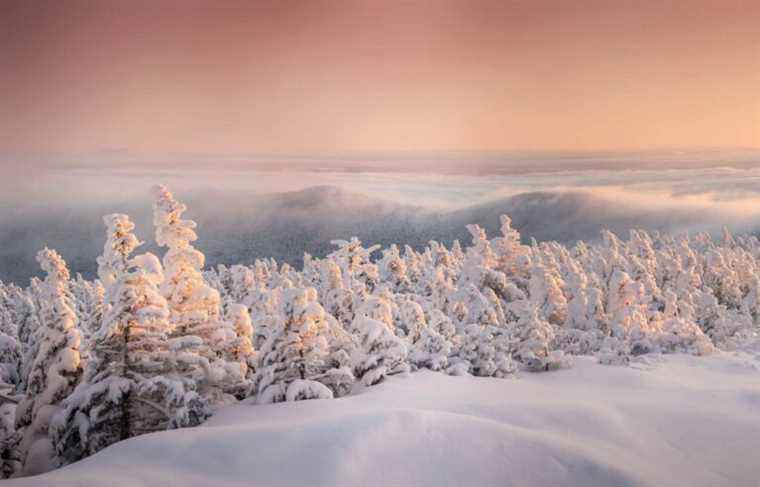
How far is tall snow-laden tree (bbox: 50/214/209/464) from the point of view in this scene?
7.82 metres

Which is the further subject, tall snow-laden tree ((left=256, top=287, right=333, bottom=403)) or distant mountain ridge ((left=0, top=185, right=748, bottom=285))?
distant mountain ridge ((left=0, top=185, right=748, bottom=285))

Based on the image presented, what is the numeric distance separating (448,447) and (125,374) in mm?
5498

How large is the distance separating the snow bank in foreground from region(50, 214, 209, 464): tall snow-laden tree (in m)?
0.97

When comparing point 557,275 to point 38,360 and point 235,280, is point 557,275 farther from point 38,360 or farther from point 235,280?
point 38,360

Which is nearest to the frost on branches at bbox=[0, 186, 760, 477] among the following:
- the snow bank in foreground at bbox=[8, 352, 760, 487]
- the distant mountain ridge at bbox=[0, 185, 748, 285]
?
the distant mountain ridge at bbox=[0, 185, 748, 285]

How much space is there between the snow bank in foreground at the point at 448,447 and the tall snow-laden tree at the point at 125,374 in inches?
38.3

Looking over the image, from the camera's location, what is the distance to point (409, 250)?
77.8 ft

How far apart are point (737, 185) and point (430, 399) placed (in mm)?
10155

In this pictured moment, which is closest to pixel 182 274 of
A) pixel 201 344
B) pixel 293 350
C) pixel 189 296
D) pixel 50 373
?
pixel 189 296

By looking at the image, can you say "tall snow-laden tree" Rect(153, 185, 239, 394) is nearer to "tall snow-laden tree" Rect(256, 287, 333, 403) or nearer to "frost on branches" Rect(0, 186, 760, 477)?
"frost on branches" Rect(0, 186, 760, 477)

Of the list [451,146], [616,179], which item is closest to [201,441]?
[451,146]

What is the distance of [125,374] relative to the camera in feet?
27.0

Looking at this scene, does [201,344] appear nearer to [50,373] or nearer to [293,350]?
[293,350]

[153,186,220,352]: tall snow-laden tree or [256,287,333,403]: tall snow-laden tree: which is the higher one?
[153,186,220,352]: tall snow-laden tree
